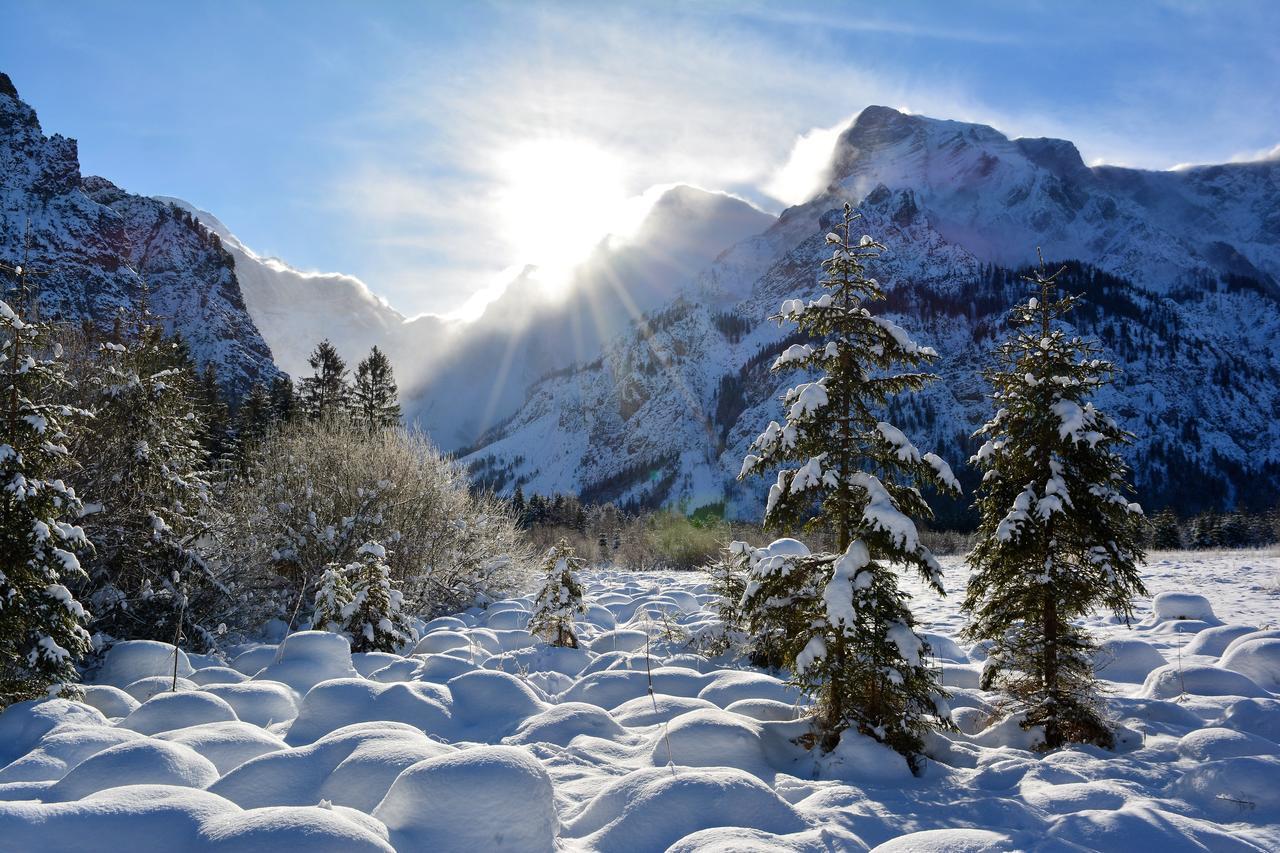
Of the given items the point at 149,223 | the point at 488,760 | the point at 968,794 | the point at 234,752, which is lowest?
the point at 968,794

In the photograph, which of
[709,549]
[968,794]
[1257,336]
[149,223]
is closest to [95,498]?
[968,794]

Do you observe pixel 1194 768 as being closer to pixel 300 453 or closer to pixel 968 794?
pixel 968 794

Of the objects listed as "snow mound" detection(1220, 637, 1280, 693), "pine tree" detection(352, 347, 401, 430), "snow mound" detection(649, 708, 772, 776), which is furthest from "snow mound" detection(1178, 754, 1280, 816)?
"pine tree" detection(352, 347, 401, 430)

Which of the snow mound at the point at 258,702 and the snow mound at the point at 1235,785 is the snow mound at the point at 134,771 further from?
the snow mound at the point at 1235,785

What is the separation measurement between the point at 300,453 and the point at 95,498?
6768 mm

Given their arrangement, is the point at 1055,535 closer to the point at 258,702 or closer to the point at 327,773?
the point at 327,773

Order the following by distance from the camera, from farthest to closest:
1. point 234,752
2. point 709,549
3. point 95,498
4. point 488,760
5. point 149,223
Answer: point 149,223 < point 709,549 < point 95,498 < point 234,752 < point 488,760

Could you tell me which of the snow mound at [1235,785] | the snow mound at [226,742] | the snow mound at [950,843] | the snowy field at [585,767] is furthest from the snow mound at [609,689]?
the snow mound at [1235,785]

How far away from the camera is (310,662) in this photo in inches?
388

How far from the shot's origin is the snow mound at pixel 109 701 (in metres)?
8.01

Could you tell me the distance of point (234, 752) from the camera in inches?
230

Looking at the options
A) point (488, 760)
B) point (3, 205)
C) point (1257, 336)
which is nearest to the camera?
point (488, 760)

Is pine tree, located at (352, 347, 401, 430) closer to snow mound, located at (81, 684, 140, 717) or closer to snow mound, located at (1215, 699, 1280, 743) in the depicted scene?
snow mound, located at (81, 684, 140, 717)

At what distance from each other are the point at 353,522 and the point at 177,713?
441 inches
